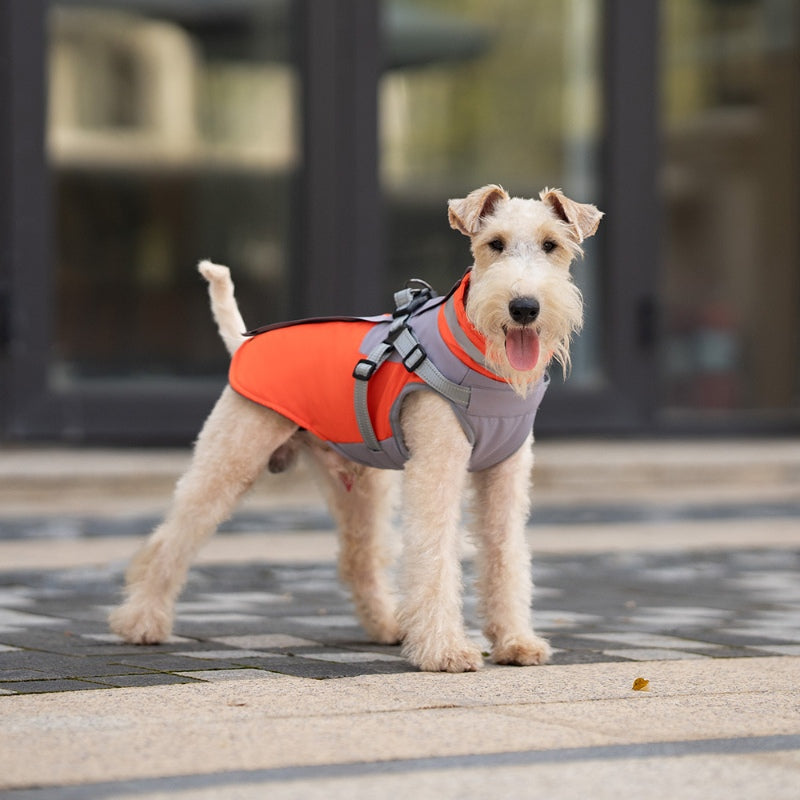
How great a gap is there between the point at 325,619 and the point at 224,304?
4.25 feet

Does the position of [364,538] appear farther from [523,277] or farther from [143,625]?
[523,277]

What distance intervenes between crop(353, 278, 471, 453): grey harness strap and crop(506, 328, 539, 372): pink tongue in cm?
25

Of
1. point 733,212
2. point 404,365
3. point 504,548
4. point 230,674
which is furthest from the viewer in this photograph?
point 733,212

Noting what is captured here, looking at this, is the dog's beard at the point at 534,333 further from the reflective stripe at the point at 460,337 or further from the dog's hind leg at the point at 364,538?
the dog's hind leg at the point at 364,538

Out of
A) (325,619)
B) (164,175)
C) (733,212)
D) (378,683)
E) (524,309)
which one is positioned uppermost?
(164,175)

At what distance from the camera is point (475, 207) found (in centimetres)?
532

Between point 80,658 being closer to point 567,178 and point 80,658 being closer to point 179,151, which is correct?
point 179,151

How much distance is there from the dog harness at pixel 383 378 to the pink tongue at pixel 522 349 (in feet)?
0.53

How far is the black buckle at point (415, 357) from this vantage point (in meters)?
5.32

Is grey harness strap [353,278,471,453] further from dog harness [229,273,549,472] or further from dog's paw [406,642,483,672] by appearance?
dog's paw [406,642,483,672]

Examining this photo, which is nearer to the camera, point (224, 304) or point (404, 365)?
point (404, 365)

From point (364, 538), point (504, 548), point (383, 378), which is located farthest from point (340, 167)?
point (504, 548)

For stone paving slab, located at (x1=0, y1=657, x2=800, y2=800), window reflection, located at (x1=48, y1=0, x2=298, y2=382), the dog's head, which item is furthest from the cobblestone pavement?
window reflection, located at (x1=48, y1=0, x2=298, y2=382)

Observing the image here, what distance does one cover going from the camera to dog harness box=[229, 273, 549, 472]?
17.3 feet
